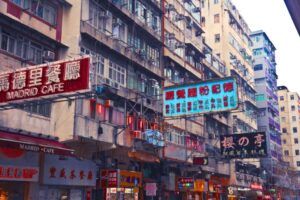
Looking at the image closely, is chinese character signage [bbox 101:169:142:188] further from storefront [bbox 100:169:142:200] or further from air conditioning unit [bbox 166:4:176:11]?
air conditioning unit [bbox 166:4:176:11]

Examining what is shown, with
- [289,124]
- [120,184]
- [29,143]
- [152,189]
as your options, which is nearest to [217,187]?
[152,189]

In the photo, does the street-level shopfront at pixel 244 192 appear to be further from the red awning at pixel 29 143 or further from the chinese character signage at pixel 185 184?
the red awning at pixel 29 143

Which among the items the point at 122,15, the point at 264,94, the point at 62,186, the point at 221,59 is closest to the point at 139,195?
the point at 62,186

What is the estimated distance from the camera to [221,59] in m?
47.7

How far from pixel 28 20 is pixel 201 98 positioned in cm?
915

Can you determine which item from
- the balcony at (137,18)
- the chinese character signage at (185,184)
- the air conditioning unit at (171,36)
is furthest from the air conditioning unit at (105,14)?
the chinese character signage at (185,184)

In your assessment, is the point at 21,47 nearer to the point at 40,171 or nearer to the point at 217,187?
the point at 40,171

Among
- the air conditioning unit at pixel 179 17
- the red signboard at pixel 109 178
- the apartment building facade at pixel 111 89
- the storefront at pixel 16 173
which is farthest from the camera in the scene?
the air conditioning unit at pixel 179 17

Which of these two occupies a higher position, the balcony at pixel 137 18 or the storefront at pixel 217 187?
the balcony at pixel 137 18

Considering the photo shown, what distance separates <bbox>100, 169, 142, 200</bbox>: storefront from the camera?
2108 cm

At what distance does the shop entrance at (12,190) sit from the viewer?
53.0ft

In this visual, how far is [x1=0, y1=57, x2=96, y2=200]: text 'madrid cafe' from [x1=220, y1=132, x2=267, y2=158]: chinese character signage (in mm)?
14872

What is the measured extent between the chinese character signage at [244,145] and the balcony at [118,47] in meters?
→ 8.84

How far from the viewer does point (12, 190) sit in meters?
16.6
